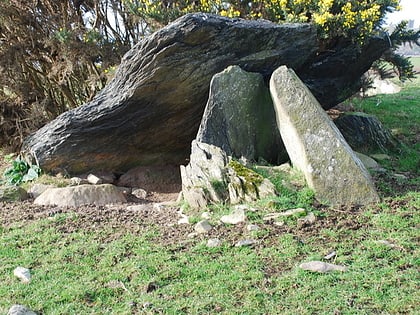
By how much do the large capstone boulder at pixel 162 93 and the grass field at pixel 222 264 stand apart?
228 centimetres

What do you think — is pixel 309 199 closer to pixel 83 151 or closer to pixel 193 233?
pixel 193 233

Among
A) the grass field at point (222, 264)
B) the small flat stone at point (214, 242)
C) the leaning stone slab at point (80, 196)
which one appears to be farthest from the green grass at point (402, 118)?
the leaning stone slab at point (80, 196)

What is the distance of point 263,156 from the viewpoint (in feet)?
24.2

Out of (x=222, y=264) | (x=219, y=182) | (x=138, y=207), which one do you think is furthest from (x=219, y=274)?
(x=138, y=207)

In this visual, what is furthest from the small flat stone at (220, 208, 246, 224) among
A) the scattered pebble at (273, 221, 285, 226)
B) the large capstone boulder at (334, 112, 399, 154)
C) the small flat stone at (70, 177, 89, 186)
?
the large capstone boulder at (334, 112, 399, 154)

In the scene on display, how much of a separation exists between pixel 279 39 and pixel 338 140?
278 centimetres

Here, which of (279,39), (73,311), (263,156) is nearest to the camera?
(73,311)

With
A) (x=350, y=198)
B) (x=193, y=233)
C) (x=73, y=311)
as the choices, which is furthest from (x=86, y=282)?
(x=350, y=198)

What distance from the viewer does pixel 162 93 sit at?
7742 millimetres

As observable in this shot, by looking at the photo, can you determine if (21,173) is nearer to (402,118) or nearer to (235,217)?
(235,217)

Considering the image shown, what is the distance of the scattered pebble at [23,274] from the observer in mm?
4349

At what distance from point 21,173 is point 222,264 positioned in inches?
218

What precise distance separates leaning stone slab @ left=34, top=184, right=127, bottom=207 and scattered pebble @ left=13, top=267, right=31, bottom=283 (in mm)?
2214

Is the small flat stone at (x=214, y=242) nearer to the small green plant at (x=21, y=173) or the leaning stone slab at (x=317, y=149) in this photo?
the leaning stone slab at (x=317, y=149)
